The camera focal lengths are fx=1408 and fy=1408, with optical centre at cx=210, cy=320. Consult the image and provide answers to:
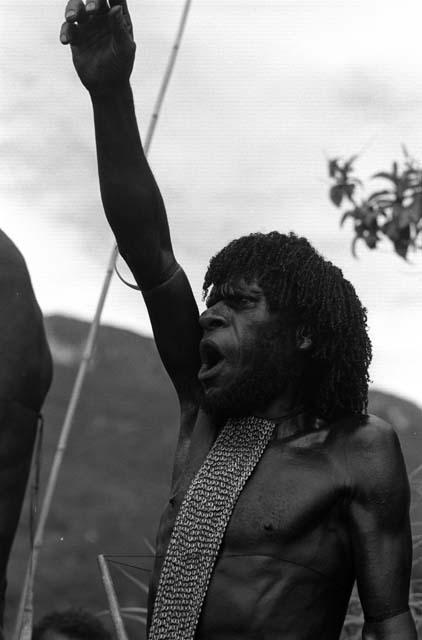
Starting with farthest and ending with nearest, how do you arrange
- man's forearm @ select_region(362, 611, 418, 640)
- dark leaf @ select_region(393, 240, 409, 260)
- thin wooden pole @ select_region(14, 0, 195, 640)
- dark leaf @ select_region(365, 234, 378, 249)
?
1. thin wooden pole @ select_region(14, 0, 195, 640)
2. dark leaf @ select_region(365, 234, 378, 249)
3. dark leaf @ select_region(393, 240, 409, 260)
4. man's forearm @ select_region(362, 611, 418, 640)

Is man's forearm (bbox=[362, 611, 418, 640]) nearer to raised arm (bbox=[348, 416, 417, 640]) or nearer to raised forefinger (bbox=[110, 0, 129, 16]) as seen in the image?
raised arm (bbox=[348, 416, 417, 640])

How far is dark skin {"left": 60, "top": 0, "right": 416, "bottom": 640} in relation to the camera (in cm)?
254

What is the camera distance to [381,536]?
2.56 m

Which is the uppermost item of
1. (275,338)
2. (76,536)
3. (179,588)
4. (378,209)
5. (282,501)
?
(378,209)

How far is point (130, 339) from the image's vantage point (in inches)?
259

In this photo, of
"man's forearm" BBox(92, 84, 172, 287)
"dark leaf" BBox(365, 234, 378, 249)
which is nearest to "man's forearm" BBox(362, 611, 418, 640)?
"man's forearm" BBox(92, 84, 172, 287)

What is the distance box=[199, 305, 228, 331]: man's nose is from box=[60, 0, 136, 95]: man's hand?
1.53 ft

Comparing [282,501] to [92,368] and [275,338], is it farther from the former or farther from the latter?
[92,368]

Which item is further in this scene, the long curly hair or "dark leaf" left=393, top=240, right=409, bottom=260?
"dark leaf" left=393, top=240, right=409, bottom=260

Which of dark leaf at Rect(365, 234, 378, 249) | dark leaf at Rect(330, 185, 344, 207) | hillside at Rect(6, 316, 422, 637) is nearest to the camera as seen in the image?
dark leaf at Rect(365, 234, 378, 249)

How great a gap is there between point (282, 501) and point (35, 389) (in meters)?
2.03

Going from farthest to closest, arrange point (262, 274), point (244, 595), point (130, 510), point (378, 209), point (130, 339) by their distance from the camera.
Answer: point (130, 339)
point (130, 510)
point (378, 209)
point (262, 274)
point (244, 595)

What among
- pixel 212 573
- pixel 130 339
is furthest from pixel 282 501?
pixel 130 339

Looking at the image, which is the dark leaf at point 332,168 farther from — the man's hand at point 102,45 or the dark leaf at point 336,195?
the man's hand at point 102,45
